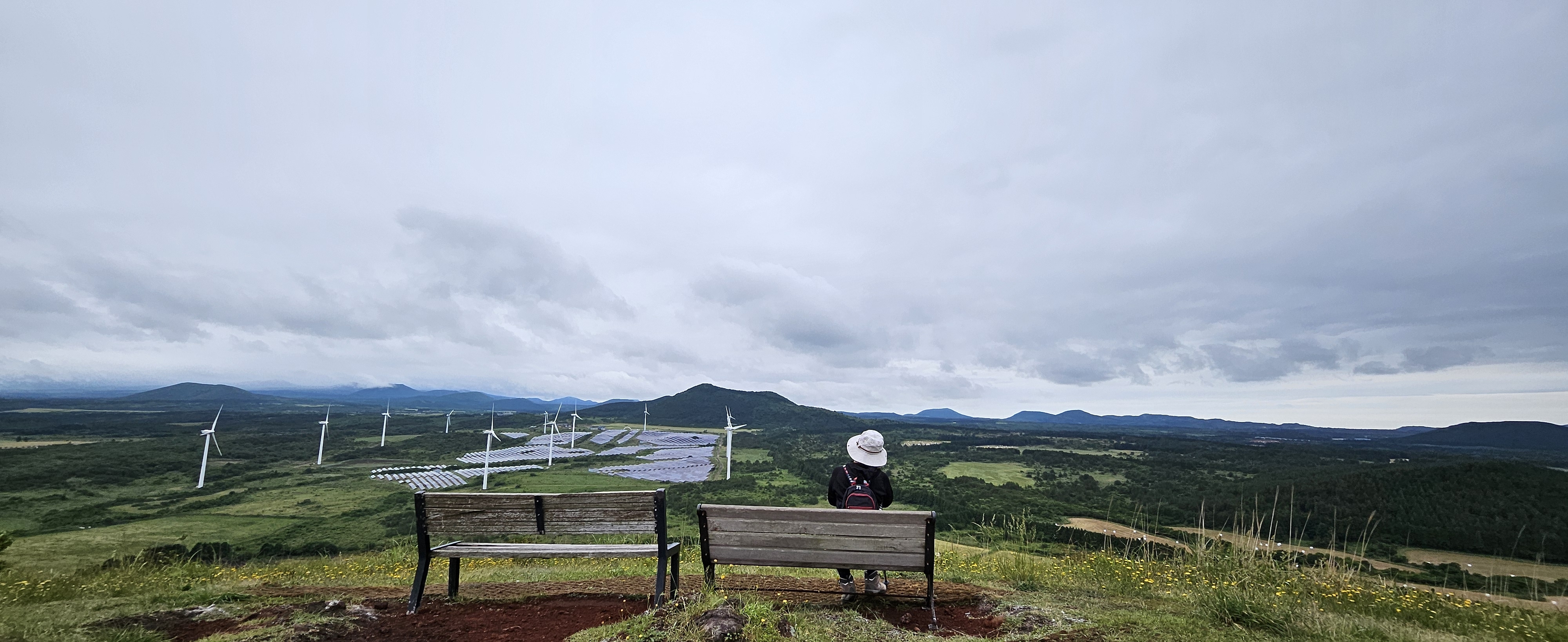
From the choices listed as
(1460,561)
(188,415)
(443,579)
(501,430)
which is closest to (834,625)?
(443,579)

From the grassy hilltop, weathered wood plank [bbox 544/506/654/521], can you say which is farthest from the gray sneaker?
weathered wood plank [bbox 544/506/654/521]

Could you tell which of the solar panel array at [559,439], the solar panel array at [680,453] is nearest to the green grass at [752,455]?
the solar panel array at [680,453]

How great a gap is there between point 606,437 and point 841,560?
6418 inches

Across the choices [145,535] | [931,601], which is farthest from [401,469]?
[931,601]

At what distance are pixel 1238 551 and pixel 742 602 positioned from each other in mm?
6847

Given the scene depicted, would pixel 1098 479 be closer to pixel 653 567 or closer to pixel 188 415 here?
pixel 653 567

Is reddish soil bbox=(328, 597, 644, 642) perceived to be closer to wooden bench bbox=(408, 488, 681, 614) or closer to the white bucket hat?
wooden bench bbox=(408, 488, 681, 614)

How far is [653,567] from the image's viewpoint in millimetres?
9172

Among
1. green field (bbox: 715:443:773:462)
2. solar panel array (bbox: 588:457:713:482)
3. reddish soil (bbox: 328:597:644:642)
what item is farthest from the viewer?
green field (bbox: 715:443:773:462)

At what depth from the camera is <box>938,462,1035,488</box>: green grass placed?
87500mm

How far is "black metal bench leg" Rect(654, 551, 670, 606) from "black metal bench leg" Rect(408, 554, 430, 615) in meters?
2.34

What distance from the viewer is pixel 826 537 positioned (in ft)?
18.7

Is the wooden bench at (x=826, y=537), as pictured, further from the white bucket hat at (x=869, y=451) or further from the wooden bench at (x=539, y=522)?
the white bucket hat at (x=869, y=451)

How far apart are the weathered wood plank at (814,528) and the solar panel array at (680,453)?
113m
